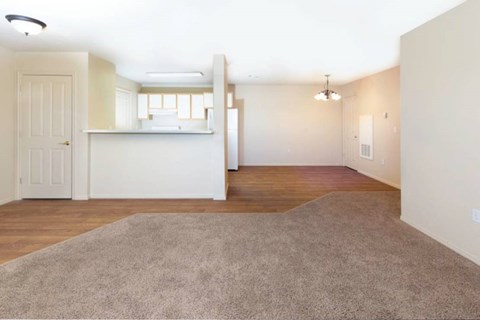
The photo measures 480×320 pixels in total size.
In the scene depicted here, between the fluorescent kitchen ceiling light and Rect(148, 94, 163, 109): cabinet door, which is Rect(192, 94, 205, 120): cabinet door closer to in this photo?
Rect(148, 94, 163, 109): cabinet door

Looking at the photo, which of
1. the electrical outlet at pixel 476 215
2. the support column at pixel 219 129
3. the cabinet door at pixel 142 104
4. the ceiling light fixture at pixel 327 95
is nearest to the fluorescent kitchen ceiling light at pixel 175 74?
the cabinet door at pixel 142 104

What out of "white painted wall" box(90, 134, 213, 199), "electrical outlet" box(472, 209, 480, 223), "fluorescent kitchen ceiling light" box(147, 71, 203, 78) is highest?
"fluorescent kitchen ceiling light" box(147, 71, 203, 78)

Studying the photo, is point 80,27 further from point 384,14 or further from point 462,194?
point 462,194

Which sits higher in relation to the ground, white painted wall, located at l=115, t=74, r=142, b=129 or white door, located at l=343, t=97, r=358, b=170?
white painted wall, located at l=115, t=74, r=142, b=129

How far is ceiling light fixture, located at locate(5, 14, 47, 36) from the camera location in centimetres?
286

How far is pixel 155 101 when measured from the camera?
7.70 meters

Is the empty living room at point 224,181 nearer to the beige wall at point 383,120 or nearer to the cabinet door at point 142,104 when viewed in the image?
the beige wall at point 383,120

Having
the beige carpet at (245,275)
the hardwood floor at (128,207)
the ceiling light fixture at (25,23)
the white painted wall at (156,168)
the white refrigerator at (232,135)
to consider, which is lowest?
the beige carpet at (245,275)

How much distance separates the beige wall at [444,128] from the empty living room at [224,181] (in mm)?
17

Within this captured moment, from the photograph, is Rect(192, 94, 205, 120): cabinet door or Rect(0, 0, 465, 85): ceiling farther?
Rect(192, 94, 205, 120): cabinet door

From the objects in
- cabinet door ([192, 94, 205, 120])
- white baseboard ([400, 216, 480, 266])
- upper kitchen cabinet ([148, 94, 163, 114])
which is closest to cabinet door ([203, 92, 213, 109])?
cabinet door ([192, 94, 205, 120])

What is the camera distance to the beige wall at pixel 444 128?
2416 millimetres

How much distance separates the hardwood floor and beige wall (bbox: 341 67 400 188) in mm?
381

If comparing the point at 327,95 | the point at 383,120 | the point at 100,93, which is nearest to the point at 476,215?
the point at 383,120
